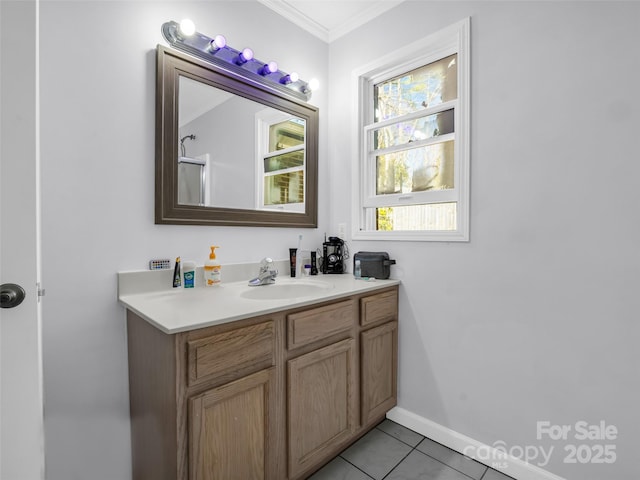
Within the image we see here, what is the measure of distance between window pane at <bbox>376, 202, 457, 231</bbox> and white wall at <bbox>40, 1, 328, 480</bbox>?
128cm

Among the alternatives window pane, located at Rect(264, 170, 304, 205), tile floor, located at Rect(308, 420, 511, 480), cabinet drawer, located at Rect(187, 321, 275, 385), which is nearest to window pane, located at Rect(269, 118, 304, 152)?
window pane, located at Rect(264, 170, 304, 205)

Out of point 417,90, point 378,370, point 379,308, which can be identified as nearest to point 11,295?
point 379,308

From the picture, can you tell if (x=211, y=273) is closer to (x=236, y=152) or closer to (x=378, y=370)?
(x=236, y=152)

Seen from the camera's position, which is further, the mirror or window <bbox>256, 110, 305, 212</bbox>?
window <bbox>256, 110, 305, 212</bbox>

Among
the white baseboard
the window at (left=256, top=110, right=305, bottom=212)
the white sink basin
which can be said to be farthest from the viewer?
the window at (left=256, top=110, right=305, bottom=212)

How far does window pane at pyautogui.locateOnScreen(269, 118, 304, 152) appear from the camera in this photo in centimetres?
196

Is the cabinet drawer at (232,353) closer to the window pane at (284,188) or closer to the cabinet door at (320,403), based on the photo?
the cabinet door at (320,403)

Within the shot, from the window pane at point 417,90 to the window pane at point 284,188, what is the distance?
704mm

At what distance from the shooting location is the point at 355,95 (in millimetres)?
2129

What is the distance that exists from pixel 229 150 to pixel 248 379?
1198 millimetres

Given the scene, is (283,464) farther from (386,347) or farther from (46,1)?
(46,1)

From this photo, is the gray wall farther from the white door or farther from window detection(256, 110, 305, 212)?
the white door

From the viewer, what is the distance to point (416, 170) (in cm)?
192

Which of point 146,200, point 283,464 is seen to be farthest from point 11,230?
point 283,464
